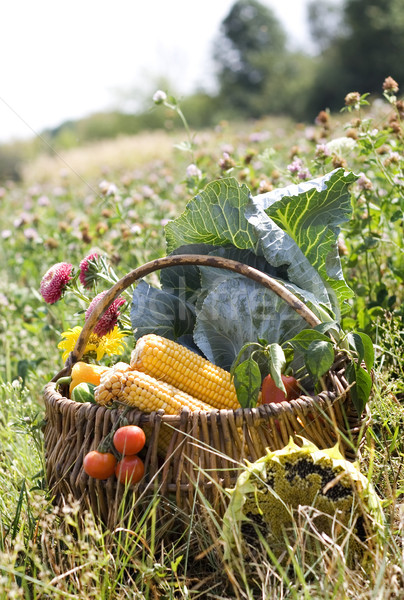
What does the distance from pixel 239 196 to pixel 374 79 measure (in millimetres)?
19860

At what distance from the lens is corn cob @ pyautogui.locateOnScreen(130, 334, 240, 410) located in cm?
190

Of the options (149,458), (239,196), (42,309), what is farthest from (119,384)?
(42,309)

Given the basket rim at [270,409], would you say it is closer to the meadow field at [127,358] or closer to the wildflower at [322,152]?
the meadow field at [127,358]

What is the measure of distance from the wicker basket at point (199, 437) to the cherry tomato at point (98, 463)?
4 centimetres

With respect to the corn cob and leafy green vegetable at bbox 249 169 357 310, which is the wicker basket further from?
leafy green vegetable at bbox 249 169 357 310

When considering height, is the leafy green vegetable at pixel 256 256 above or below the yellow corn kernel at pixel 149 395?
above

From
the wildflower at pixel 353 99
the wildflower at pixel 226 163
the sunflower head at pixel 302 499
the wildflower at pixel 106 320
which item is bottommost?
the sunflower head at pixel 302 499

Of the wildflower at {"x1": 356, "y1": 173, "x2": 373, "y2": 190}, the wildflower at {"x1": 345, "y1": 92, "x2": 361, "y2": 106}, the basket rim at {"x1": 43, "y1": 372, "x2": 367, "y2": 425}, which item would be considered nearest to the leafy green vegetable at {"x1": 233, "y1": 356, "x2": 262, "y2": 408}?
the basket rim at {"x1": 43, "y1": 372, "x2": 367, "y2": 425}

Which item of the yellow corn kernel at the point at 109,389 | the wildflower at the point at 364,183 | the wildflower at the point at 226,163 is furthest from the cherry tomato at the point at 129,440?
the wildflower at the point at 226,163

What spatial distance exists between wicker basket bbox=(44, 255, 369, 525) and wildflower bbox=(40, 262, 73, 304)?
1.74ft

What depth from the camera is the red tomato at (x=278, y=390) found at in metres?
1.82

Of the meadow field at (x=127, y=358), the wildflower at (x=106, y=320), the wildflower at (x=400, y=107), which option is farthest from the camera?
the wildflower at (x=400, y=107)

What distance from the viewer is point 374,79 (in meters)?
19.7

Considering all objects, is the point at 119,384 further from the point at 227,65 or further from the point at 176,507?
the point at 227,65
